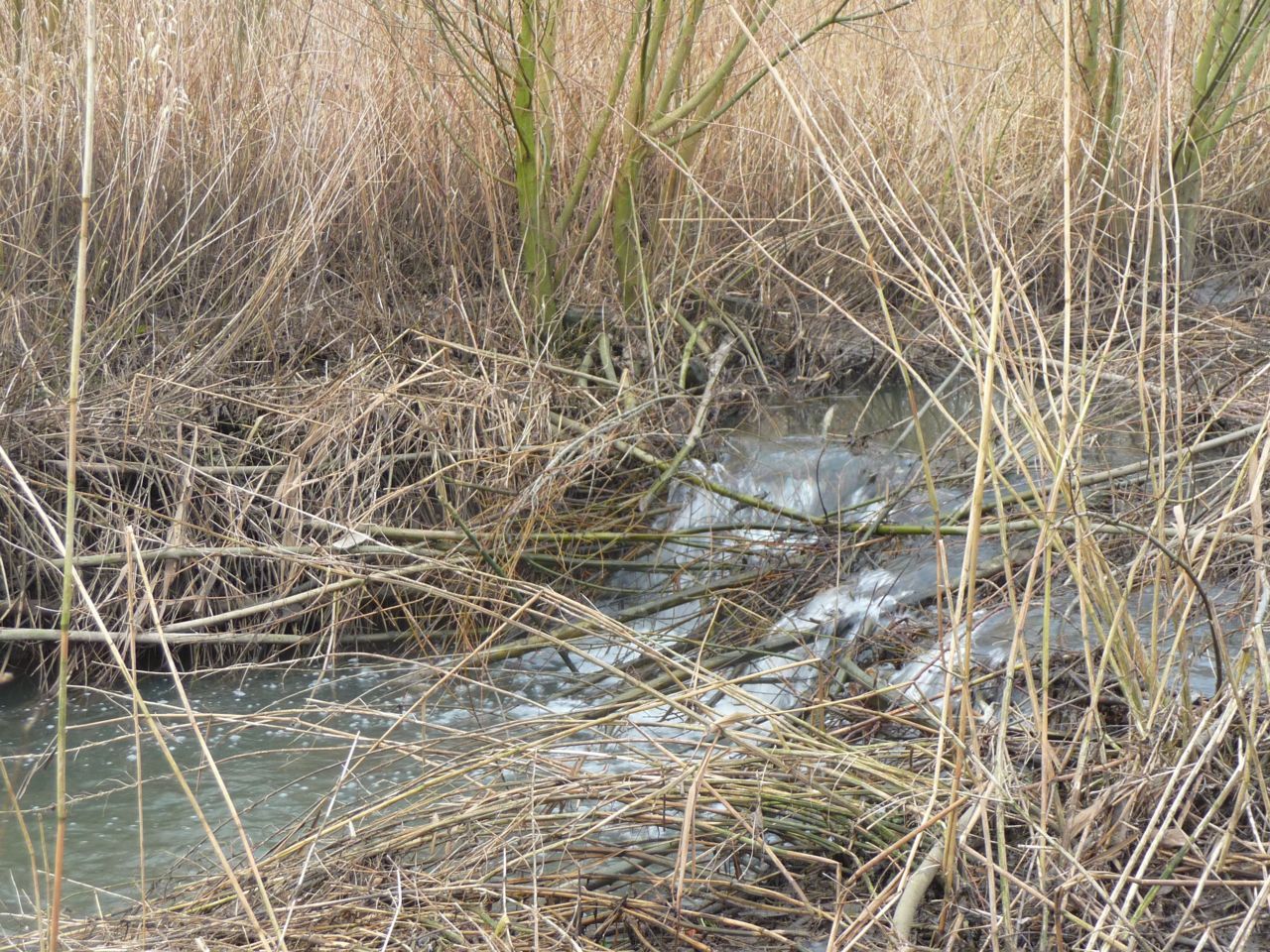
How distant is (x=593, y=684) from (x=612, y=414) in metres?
1.66

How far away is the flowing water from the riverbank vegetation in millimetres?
98

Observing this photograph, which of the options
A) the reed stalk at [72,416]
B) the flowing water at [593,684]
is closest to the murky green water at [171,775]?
the flowing water at [593,684]

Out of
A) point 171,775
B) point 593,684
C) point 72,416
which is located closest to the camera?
point 72,416

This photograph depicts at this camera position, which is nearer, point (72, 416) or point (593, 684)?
point (72, 416)

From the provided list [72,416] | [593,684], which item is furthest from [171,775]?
[72,416]

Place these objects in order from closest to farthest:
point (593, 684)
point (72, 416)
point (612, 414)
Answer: point (72, 416) < point (593, 684) < point (612, 414)

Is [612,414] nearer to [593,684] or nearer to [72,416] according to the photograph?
[593,684]

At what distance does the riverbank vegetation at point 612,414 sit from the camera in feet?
6.16

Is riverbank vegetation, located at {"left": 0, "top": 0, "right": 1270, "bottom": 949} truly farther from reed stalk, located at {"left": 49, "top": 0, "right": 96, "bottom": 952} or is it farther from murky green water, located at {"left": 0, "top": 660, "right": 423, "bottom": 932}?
reed stalk, located at {"left": 49, "top": 0, "right": 96, "bottom": 952}

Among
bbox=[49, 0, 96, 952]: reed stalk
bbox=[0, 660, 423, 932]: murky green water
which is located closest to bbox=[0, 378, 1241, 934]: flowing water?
bbox=[0, 660, 423, 932]: murky green water

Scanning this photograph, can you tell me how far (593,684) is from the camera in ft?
9.29

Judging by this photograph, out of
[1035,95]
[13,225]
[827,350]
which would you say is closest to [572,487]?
[827,350]

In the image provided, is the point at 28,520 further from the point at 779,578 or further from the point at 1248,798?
the point at 1248,798

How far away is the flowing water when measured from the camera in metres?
2.61
